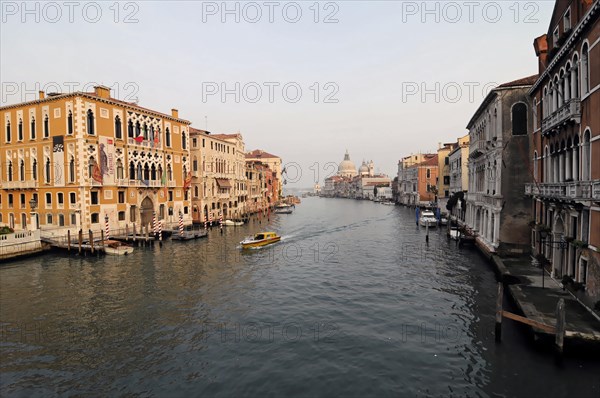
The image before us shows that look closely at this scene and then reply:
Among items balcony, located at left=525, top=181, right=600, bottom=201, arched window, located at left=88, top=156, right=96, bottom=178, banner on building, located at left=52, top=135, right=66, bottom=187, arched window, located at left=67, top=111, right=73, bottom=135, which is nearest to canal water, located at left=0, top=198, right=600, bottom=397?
balcony, located at left=525, top=181, right=600, bottom=201

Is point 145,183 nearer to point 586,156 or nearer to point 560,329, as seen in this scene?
point 586,156

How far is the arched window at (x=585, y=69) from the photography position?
13945 mm

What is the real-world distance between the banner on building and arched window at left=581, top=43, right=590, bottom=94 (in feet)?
128

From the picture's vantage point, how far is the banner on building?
35000 mm

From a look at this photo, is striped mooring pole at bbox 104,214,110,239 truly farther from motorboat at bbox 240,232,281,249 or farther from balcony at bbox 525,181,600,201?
balcony at bbox 525,181,600,201

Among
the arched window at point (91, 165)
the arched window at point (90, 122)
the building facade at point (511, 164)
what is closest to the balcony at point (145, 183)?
the arched window at point (91, 165)

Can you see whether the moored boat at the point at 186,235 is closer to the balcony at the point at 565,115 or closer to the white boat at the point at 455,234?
the white boat at the point at 455,234

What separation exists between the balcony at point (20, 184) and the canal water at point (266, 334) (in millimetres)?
13784

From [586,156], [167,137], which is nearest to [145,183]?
[167,137]

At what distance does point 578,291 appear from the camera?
1462 centimetres

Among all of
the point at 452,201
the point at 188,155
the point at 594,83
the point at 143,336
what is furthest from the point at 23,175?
the point at 452,201

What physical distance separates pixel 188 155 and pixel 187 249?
18.3 meters

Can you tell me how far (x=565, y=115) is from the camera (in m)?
15.7

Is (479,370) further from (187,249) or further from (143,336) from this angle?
(187,249)
